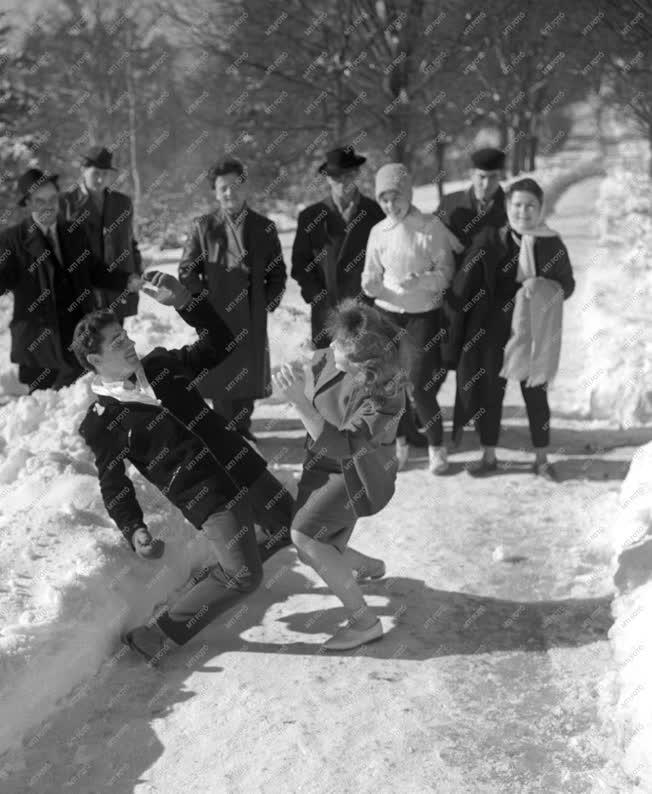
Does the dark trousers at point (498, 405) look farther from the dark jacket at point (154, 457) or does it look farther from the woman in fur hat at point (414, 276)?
the dark jacket at point (154, 457)

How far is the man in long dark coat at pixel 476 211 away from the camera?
549 centimetres

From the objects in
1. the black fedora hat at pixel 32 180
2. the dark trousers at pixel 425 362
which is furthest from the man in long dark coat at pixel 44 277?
the dark trousers at pixel 425 362

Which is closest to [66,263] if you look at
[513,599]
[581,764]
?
[513,599]

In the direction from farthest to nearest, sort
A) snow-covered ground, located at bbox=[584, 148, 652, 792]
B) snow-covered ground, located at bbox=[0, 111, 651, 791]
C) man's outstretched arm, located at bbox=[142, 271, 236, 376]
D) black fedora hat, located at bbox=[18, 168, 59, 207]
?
black fedora hat, located at bbox=[18, 168, 59, 207] → man's outstretched arm, located at bbox=[142, 271, 236, 376] → snow-covered ground, located at bbox=[0, 111, 651, 791] → snow-covered ground, located at bbox=[584, 148, 652, 792]

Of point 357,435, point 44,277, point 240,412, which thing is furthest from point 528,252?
point 44,277

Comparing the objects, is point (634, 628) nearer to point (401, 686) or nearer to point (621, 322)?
point (401, 686)

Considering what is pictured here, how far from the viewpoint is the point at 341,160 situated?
5504mm

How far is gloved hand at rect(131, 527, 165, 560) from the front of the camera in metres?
3.82

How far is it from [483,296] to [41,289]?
2.61m

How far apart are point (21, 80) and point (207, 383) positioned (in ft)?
74.0

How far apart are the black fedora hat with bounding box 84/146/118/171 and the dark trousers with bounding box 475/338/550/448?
321 centimetres

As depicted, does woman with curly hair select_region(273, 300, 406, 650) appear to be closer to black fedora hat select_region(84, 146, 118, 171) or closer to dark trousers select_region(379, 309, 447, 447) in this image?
dark trousers select_region(379, 309, 447, 447)

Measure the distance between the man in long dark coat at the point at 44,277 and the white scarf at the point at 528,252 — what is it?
2.29m

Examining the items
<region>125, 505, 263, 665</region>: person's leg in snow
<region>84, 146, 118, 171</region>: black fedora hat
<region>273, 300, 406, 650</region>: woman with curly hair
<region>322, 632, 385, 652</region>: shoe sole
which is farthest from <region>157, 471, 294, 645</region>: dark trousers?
<region>84, 146, 118, 171</region>: black fedora hat
